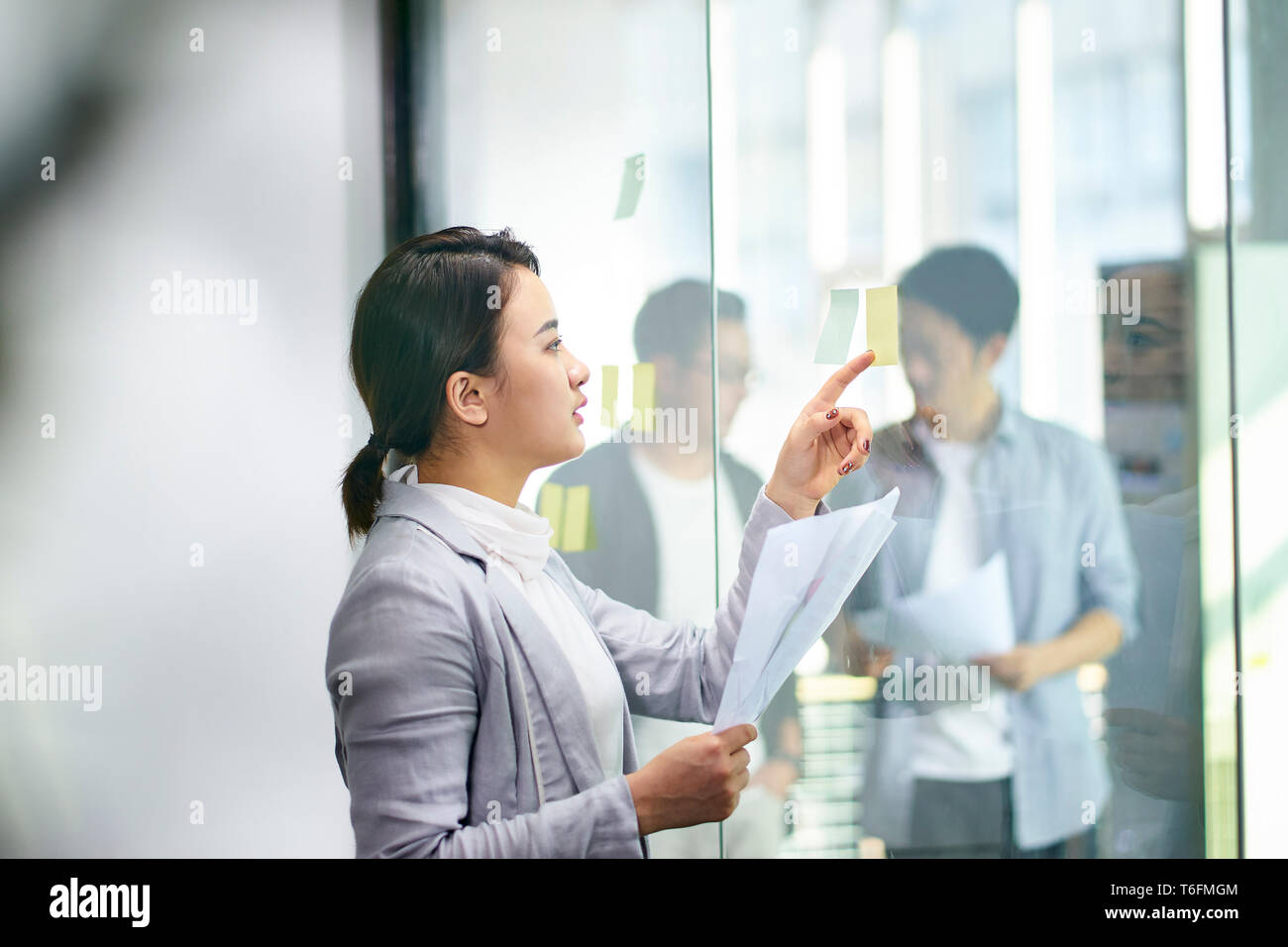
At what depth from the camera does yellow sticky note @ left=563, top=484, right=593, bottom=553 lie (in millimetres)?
1446

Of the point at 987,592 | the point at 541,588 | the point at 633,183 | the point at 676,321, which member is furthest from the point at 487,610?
the point at 987,592

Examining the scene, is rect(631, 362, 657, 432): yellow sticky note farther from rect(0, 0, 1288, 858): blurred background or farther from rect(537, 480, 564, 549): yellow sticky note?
rect(537, 480, 564, 549): yellow sticky note

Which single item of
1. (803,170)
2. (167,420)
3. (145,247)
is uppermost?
→ (803,170)

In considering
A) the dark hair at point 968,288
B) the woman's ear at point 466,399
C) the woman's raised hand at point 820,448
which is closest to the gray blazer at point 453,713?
the woman's ear at point 466,399

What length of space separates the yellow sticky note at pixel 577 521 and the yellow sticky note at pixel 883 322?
513mm

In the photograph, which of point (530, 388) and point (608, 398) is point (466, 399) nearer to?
point (530, 388)

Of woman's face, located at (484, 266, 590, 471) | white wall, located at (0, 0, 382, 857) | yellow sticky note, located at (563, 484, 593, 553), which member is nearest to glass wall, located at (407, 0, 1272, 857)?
yellow sticky note, located at (563, 484, 593, 553)

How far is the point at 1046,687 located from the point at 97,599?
155cm

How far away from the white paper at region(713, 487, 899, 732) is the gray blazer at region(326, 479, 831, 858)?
7.0 inches

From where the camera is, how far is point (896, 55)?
1471 millimetres

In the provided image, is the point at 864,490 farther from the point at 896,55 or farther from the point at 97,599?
the point at 97,599

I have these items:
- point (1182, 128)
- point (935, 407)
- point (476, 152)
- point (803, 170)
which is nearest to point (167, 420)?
point (476, 152)

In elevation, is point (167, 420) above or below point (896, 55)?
below
